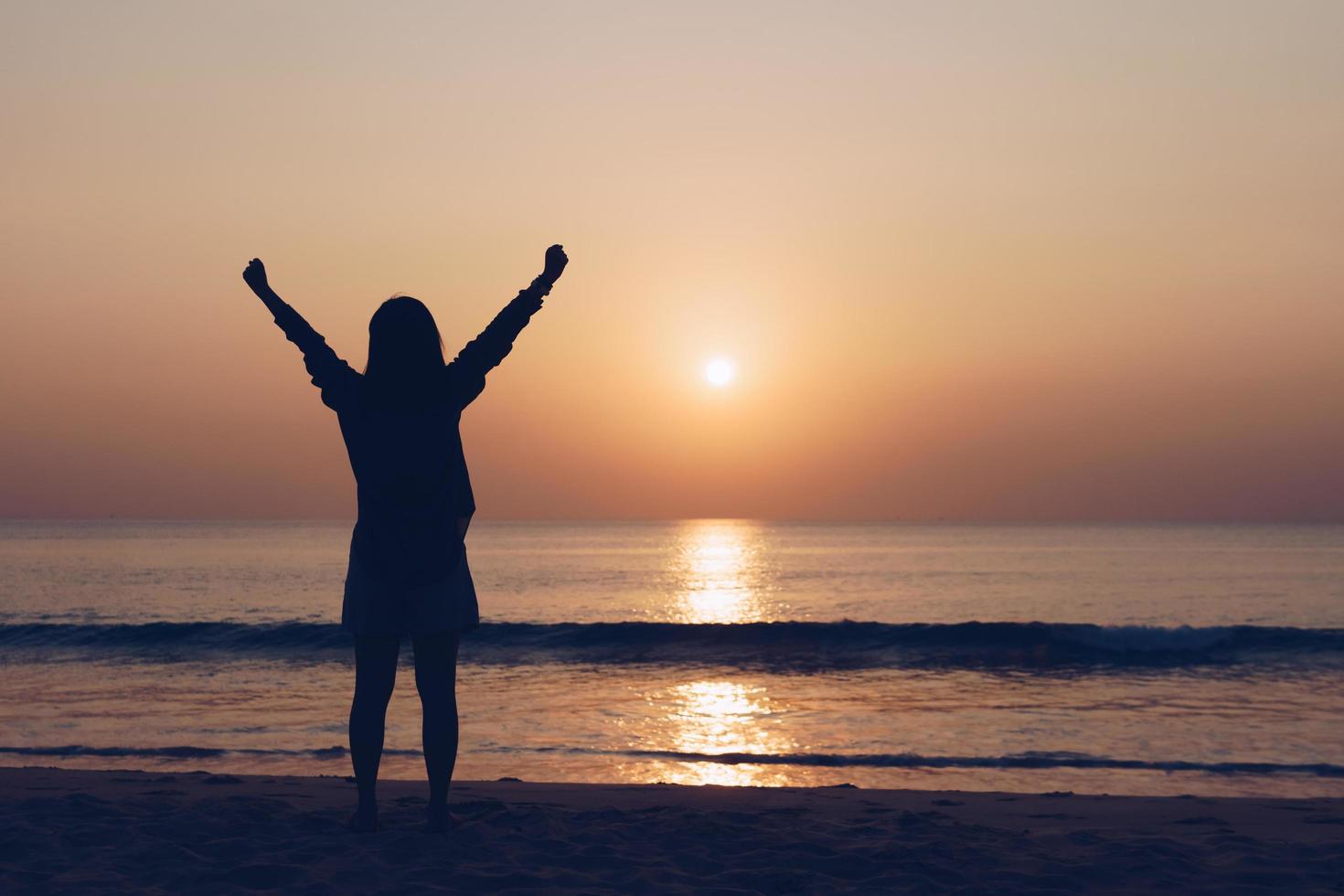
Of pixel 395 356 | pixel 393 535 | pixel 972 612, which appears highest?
pixel 395 356

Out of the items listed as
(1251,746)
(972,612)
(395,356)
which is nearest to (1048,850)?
(395,356)

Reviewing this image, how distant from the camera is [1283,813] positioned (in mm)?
6727

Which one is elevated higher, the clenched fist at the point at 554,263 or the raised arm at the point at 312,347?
the clenched fist at the point at 554,263

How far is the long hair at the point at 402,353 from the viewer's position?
13.8 ft

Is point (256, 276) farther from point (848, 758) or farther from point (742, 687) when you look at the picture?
point (742, 687)

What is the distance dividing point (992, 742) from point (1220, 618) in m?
21.3

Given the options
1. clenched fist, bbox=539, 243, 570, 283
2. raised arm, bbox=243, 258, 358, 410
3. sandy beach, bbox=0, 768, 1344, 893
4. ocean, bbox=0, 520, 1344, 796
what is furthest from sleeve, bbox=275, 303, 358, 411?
ocean, bbox=0, 520, 1344, 796

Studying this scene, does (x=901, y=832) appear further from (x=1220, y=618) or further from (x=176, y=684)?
(x=1220, y=618)

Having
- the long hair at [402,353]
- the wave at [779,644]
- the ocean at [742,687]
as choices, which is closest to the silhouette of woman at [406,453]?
the long hair at [402,353]

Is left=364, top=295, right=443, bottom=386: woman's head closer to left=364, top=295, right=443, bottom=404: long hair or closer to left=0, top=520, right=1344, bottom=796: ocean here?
left=364, top=295, right=443, bottom=404: long hair

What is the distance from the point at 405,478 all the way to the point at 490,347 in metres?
0.61

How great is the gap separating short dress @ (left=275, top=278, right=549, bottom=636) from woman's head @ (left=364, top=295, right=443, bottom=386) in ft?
0.25

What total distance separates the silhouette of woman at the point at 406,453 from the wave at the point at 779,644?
1419 cm

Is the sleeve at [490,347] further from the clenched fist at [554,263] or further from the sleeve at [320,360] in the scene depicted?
the sleeve at [320,360]
